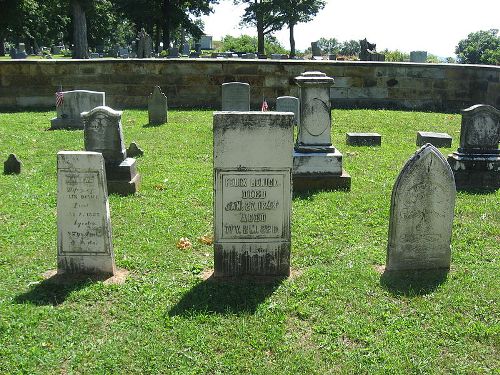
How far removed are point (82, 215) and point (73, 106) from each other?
8.94 meters

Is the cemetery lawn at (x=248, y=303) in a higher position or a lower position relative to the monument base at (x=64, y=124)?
lower

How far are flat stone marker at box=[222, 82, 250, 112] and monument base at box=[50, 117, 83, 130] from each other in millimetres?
3740

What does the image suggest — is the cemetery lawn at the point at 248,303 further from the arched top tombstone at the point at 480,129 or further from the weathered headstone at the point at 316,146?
the arched top tombstone at the point at 480,129

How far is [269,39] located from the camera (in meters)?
57.7

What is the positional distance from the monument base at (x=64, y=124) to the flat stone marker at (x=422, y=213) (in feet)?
33.3

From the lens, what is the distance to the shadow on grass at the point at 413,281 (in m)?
5.05

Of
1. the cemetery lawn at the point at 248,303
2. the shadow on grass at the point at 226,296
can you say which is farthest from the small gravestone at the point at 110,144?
the shadow on grass at the point at 226,296

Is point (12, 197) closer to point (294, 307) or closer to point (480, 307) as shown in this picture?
point (294, 307)

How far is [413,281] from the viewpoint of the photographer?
5234 mm

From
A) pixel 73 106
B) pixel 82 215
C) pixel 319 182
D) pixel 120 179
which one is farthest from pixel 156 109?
pixel 82 215

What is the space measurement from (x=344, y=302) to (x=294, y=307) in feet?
1.55

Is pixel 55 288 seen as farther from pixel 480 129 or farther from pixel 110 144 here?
pixel 480 129

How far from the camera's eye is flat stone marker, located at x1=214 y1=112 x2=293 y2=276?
501 cm

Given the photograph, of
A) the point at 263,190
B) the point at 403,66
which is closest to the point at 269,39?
the point at 403,66
